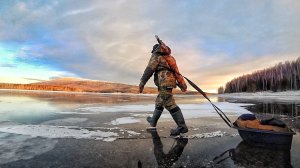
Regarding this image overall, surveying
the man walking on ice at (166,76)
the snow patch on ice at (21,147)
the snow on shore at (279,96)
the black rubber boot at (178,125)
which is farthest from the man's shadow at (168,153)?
the snow on shore at (279,96)

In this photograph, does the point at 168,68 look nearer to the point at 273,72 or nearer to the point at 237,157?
the point at 237,157

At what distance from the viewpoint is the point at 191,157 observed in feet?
13.4

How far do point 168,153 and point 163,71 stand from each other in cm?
Result: 239

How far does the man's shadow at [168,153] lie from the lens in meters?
3.73

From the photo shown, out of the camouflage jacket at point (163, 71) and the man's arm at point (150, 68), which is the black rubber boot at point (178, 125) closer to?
the camouflage jacket at point (163, 71)

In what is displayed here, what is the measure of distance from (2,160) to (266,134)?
13.4ft

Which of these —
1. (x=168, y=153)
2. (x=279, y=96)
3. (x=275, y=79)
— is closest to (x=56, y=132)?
(x=168, y=153)

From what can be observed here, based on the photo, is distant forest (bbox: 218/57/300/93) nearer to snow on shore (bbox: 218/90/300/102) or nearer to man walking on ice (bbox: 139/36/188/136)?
snow on shore (bbox: 218/90/300/102)

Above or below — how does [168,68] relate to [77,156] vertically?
above

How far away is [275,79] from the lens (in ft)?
217

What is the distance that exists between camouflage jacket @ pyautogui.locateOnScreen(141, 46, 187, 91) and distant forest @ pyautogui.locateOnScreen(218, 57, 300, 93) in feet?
187

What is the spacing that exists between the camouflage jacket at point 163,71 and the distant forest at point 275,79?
57038 mm

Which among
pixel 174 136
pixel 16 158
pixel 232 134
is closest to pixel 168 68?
pixel 174 136

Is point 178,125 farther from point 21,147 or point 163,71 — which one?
point 21,147
